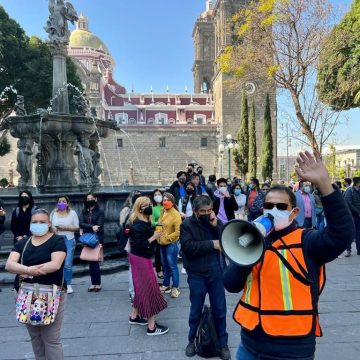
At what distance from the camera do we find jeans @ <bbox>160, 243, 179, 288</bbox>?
6.19 m

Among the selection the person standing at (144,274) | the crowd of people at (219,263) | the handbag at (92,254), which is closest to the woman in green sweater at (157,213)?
the crowd of people at (219,263)

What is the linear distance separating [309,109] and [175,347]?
15.6 meters

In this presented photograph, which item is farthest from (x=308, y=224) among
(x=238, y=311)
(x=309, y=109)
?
(x=309, y=109)

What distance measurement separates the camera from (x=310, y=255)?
228 centimetres

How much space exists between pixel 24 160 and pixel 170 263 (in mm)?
6705

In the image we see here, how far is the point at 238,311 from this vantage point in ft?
7.87

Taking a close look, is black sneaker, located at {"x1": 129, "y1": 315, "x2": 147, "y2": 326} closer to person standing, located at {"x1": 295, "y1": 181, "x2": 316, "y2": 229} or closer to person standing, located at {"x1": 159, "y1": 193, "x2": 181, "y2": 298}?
person standing, located at {"x1": 159, "y1": 193, "x2": 181, "y2": 298}

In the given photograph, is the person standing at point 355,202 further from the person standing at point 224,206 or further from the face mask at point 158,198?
the face mask at point 158,198

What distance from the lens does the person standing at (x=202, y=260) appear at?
4.11 meters

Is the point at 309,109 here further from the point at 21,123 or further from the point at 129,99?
the point at 129,99

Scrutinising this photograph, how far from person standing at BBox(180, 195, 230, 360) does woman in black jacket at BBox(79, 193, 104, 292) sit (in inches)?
100

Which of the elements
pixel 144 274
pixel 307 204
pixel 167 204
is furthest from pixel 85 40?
pixel 144 274

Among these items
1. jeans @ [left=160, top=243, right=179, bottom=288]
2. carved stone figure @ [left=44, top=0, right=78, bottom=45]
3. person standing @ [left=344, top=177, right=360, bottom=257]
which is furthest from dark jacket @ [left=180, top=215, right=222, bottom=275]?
carved stone figure @ [left=44, top=0, right=78, bottom=45]

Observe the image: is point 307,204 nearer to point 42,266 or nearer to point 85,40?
point 42,266
